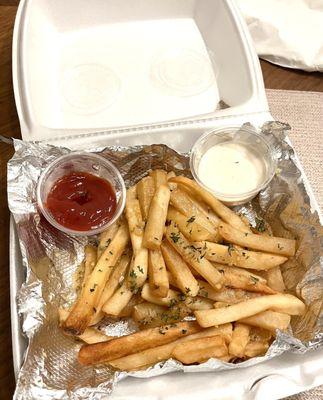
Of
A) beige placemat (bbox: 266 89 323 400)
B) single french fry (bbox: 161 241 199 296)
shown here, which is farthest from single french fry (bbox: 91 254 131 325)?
beige placemat (bbox: 266 89 323 400)

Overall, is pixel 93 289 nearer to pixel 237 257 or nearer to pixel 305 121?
pixel 237 257

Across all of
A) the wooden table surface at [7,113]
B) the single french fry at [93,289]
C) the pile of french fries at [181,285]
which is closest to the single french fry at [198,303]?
the pile of french fries at [181,285]

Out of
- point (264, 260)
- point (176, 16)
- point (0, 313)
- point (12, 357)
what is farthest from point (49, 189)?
point (176, 16)

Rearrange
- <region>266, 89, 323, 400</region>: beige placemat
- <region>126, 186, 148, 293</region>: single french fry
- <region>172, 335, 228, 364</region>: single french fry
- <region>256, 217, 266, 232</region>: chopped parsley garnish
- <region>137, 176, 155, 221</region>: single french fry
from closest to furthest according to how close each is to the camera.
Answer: <region>172, 335, 228, 364</region>: single french fry → <region>126, 186, 148, 293</region>: single french fry → <region>137, 176, 155, 221</region>: single french fry → <region>256, 217, 266, 232</region>: chopped parsley garnish → <region>266, 89, 323, 400</region>: beige placemat

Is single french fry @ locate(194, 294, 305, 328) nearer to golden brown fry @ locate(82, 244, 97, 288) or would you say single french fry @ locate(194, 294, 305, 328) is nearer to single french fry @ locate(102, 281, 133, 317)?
single french fry @ locate(102, 281, 133, 317)

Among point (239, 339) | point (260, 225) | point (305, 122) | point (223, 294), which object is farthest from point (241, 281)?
point (305, 122)
